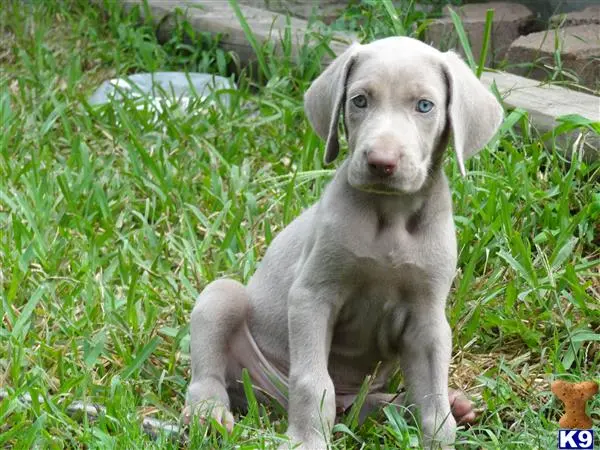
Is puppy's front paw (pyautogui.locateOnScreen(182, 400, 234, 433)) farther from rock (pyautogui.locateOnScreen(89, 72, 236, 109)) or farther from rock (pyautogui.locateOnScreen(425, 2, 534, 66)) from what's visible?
rock (pyautogui.locateOnScreen(425, 2, 534, 66))

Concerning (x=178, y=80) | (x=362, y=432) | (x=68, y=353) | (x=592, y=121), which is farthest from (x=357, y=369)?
(x=178, y=80)

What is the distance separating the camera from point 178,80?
7.44 meters

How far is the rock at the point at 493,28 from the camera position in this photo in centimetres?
702

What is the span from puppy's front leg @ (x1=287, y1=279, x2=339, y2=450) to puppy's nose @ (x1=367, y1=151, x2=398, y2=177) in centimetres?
48

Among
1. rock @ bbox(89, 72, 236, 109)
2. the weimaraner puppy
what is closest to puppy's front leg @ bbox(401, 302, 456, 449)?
the weimaraner puppy

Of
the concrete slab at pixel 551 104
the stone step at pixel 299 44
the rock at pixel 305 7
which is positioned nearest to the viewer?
the concrete slab at pixel 551 104

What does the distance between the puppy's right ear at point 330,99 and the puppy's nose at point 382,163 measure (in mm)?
370

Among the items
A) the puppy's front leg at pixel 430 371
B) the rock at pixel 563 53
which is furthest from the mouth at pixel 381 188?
the rock at pixel 563 53

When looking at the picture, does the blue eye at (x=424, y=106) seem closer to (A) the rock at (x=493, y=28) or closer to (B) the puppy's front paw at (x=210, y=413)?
(B) the puppy's front paw at (x=210, y=413)

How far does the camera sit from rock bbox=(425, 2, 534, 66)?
23.0 feet

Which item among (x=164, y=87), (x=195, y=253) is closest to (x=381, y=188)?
(x=195, y=253)

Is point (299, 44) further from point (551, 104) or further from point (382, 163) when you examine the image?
point (382, 163)

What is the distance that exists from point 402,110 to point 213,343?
42.8 inches

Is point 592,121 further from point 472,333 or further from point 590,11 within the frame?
point 590,11
